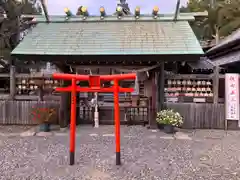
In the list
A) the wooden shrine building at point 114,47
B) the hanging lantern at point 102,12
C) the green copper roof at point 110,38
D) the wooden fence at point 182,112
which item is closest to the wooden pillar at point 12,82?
the wooden shrine building at point 114,47

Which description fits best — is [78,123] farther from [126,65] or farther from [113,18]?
[113,18]

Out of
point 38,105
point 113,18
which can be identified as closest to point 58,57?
point 38,105

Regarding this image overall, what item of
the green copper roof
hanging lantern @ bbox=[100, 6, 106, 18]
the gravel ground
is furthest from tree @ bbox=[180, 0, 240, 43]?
the gravel ground

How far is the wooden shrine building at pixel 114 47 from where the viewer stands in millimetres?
8375

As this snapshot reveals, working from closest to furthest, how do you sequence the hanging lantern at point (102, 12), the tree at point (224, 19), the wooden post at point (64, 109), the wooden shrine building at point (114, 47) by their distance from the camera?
the wooden shrine building at point (114, 47) < the wooden post at point (64, 109) < the hanging lantern at point (102, 12) < the tree at point (224, 19)

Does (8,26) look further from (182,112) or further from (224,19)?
(224,19)

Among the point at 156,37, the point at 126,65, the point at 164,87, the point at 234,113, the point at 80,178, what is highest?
the point at 156,37

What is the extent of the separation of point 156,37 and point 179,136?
11.2 ft

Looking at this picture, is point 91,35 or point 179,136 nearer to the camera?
point 179,136

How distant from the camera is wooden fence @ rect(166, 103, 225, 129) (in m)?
9.46

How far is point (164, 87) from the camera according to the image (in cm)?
949

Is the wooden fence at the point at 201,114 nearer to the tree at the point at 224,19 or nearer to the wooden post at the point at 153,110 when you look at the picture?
the wooden post at the point at 153,110

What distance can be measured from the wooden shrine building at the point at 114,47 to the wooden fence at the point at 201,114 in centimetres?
83

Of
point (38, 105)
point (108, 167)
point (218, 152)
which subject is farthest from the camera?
point (38, 105)
